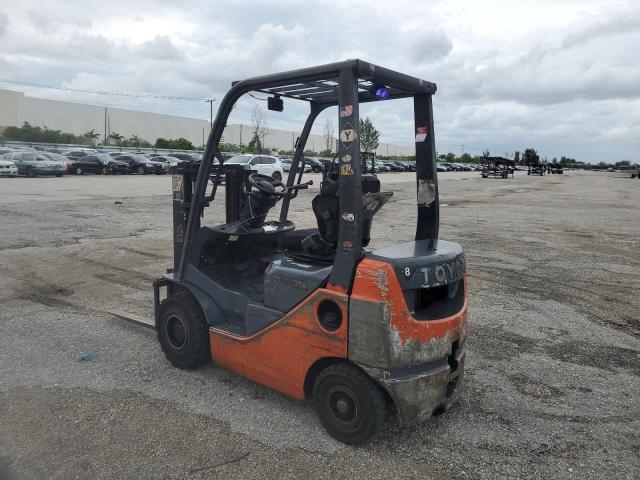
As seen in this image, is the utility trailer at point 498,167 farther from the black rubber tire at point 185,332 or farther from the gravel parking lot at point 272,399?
the black rubber tire at point 185,332

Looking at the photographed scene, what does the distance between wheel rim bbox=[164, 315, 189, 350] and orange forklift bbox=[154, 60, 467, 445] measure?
0.01 m

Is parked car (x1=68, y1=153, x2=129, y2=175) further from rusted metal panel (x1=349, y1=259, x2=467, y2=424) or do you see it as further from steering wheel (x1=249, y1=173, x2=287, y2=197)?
rusted metal panel (x1=349, y1=259, x2=467, y2=424)

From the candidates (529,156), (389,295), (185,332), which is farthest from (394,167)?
(389,295)

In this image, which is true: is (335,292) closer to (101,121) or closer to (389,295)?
(389,295)

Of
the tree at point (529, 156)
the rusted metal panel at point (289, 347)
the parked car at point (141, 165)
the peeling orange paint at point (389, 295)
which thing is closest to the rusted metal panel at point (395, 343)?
the peeling orange paint at point (389, 295)

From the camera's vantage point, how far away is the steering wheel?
162 inches

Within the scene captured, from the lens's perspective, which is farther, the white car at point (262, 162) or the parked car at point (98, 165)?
the parked car at point (98, 165)

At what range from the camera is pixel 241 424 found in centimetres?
354

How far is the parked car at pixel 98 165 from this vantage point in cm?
3634

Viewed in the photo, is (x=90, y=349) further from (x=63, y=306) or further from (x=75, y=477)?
(x=75, y=477)

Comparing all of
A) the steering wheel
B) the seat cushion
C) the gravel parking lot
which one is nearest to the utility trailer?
the gravel parking lot

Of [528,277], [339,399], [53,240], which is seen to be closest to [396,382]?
[339,399]

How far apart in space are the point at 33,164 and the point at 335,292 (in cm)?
3353

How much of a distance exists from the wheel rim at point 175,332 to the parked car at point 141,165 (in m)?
36.9
